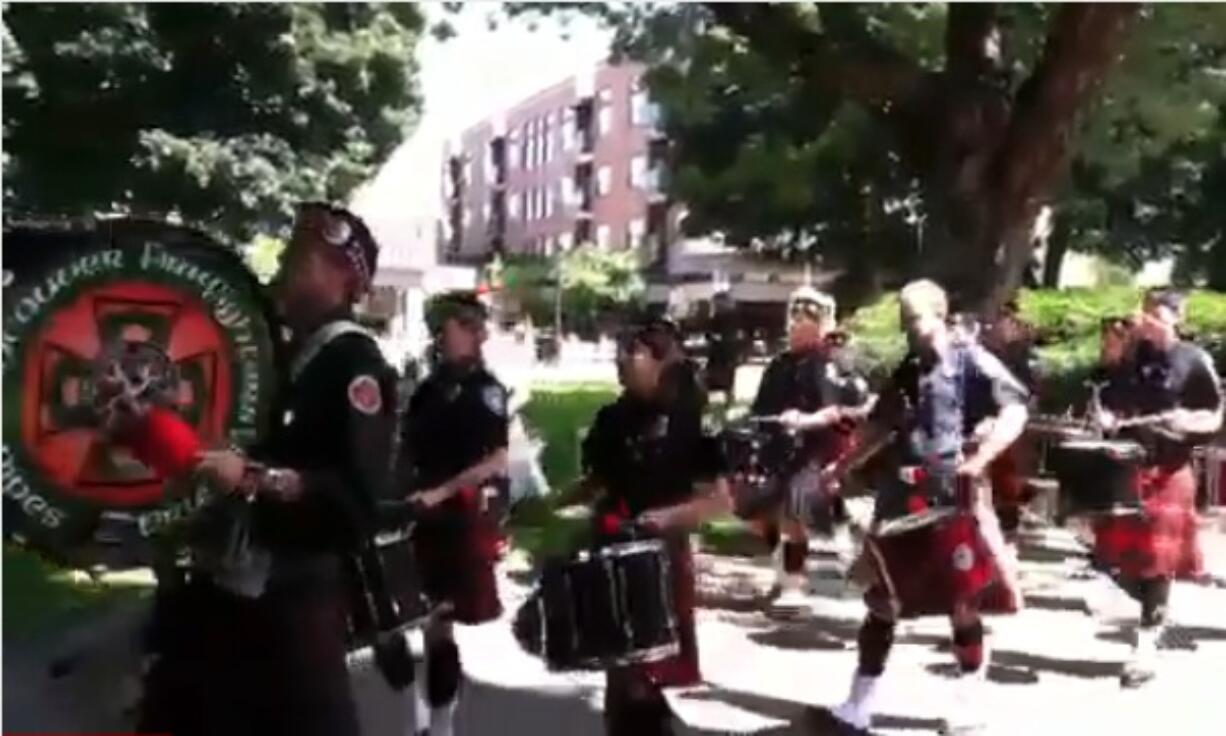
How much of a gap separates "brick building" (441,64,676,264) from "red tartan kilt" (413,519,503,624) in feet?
2.22

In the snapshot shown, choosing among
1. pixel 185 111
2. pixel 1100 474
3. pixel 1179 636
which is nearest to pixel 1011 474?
pixel 1100 474

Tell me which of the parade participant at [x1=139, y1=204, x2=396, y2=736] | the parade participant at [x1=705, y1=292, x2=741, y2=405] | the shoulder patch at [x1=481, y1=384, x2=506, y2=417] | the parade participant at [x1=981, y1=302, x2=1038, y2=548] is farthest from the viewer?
the parade participant at [x1=981, y1=302, x2=1038, y2=548]

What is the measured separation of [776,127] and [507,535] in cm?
264

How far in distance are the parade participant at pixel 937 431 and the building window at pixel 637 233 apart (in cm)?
77

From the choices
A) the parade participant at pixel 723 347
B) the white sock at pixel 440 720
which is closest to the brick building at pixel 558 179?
the parade participant at pixel 723 347

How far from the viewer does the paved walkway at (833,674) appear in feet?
15.1

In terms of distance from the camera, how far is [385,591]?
403 centimetres

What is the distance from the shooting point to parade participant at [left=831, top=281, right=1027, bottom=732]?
16.4ft

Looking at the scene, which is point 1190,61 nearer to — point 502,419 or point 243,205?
point 502,419

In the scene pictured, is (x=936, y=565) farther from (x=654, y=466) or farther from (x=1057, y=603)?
(x=1057, y=603)

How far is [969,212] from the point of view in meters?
7.32

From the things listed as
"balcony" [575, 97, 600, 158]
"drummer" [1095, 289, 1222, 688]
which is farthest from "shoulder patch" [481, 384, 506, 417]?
"drummer" [1095, 289, 1222, 688]

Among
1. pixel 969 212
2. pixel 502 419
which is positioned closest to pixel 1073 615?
pixel 969 212

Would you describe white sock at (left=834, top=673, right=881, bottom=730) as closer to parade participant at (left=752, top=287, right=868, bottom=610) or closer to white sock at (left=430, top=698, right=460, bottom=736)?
white sock at (left=430, top=698, right=460, bottom=736)
